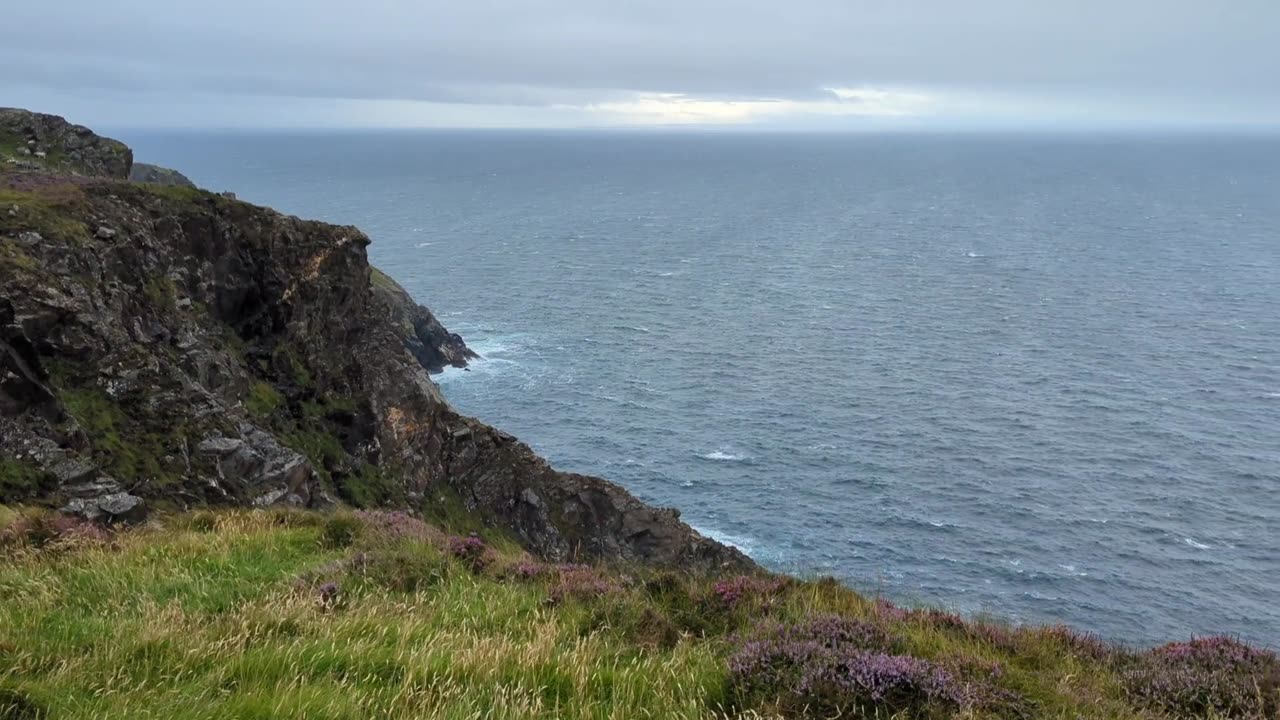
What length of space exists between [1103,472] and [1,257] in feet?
225

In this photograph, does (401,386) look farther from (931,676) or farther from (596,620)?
(931,676)

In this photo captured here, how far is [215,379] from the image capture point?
3359cm

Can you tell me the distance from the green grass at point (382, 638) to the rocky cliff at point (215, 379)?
9.05 meters

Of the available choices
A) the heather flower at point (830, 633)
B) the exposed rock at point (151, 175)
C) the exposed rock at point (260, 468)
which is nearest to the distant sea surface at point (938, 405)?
the heather flower at point (830, 633)

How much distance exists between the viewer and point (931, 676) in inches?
283

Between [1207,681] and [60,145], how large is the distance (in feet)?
171

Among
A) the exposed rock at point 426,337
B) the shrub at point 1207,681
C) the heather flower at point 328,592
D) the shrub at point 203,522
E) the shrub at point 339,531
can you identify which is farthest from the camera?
the exposed rock at point 426,337

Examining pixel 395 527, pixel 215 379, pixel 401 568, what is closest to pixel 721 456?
pixel 215 379

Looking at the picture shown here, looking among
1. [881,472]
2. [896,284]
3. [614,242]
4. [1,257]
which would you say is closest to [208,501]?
[1,257]

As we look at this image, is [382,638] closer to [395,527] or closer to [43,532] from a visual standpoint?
[395,527]

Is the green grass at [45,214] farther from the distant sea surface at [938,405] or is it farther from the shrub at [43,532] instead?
the distant sea surface at [938,405]

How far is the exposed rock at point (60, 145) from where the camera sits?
4238cm

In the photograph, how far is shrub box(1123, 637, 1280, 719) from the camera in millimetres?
7805

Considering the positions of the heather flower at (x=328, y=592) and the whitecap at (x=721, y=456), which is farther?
the whitecap at (x=721, y=456)
